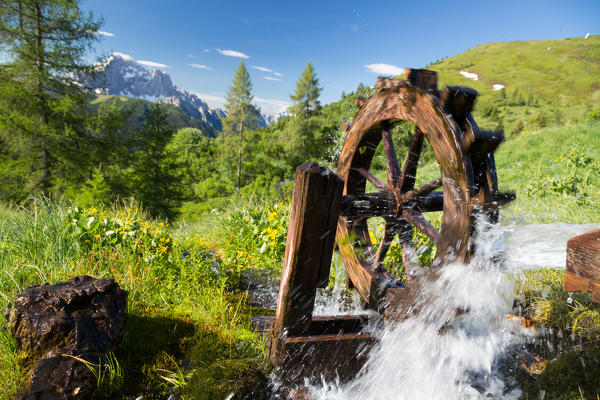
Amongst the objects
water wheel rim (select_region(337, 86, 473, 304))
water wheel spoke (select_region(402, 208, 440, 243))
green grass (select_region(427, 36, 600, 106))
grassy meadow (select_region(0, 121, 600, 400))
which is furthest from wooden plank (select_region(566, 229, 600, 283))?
green grass (select_region(427, 36, 600, 106))

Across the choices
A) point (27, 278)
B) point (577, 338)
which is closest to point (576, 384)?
point (577, 338)

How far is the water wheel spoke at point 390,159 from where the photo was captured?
2.75 meters

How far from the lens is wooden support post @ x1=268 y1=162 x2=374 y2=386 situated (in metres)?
1.74

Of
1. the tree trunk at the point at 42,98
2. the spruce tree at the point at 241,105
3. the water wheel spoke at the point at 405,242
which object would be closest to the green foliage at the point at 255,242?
the water wheel spoke at the point at 405,242

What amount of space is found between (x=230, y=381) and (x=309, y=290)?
0.72m

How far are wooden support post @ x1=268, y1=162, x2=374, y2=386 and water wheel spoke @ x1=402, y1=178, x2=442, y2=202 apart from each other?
102 cm

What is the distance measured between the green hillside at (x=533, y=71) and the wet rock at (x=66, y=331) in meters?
50.2

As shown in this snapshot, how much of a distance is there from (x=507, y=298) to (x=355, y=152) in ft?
5.97

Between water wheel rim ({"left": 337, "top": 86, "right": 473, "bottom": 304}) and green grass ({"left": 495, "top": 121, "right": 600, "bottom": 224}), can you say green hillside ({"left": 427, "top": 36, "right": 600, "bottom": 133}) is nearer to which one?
green grass ({"left": 495, "top": 121, "right": 600, "bottom": 224})

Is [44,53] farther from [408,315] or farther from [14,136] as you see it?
[408,315]

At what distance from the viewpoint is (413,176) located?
2834 millimetres

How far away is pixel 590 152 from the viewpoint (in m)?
8.44

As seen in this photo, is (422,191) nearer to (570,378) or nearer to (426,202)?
(426,202)

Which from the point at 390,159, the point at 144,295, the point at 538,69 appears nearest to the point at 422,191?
the point at 390,159
